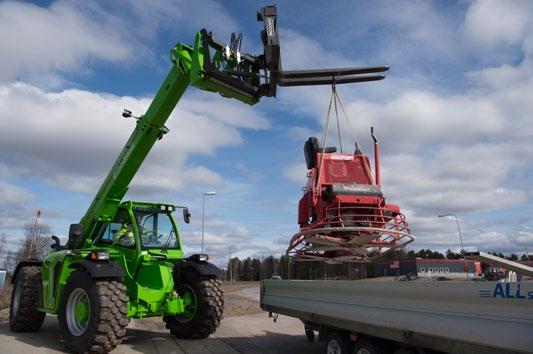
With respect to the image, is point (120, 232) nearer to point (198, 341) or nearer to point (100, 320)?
point (100, 320)

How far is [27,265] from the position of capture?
11836 millimetres

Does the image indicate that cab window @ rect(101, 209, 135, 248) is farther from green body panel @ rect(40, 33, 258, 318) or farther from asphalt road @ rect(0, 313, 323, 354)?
asphalt road @ rect(0, 313, 323, 354)

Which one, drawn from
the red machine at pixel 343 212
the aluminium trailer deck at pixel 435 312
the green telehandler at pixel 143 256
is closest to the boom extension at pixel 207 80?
the green telehandler at pixel 143 256

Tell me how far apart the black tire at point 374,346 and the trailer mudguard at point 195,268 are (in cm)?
445

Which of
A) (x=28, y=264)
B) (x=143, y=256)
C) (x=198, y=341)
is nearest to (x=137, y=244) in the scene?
(x=143, y=256)

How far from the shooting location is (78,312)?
9273 millimetres

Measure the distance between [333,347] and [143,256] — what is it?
4.16m

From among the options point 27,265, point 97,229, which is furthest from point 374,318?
point 27,265

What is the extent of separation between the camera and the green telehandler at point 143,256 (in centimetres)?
823

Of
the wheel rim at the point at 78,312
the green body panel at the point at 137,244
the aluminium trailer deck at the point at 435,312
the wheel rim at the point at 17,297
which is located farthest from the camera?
the wheel rim at the point at 17,297

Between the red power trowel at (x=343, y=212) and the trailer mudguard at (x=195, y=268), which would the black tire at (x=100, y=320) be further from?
the red power trowel at (x=343, y=212)

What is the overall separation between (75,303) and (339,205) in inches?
206

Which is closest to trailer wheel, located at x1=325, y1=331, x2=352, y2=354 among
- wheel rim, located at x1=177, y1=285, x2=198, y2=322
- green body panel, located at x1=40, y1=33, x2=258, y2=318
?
green body panel, located at x1=40, y1=33, x2=258, y2=318

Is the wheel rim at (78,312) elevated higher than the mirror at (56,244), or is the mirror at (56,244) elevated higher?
the mirror at (56,244)
